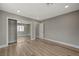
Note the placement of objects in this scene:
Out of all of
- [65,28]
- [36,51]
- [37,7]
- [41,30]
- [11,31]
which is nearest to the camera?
[36,51]

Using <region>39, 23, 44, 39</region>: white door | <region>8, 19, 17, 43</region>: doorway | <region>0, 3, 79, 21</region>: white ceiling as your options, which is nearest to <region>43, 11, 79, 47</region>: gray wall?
<region>0, 3, 79, 21</region>: white ceiling

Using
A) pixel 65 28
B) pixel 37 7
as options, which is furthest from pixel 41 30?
pixel 37 7

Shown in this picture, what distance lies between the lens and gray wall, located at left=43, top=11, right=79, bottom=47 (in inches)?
180

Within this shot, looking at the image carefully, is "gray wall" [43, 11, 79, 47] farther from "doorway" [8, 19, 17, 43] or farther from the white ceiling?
"doorway" [8, 19, 17, 43]

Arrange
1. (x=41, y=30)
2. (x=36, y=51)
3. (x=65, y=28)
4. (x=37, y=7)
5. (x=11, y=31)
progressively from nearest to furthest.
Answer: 1. (x=36, y=51)
2. (x=37, y=7)
3. (x=65, y=28)
4. (x=11, y=31)
5. (x=41, y=30)

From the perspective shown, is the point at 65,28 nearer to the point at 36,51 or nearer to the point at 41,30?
the point at 36,51

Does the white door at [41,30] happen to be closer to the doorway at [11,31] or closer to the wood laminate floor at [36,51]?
the doorway at [11,31]

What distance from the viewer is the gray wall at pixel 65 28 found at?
180 inches

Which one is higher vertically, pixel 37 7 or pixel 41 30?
pixel 37 7

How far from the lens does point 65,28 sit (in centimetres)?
534

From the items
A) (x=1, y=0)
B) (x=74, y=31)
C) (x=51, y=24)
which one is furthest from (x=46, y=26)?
(x=1, y=0)

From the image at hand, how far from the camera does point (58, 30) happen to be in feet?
20.1

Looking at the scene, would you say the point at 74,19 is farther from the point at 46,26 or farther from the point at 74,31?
the point at 46,26

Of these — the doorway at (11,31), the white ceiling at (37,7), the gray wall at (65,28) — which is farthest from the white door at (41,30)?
the white ceiling at (37,7)
